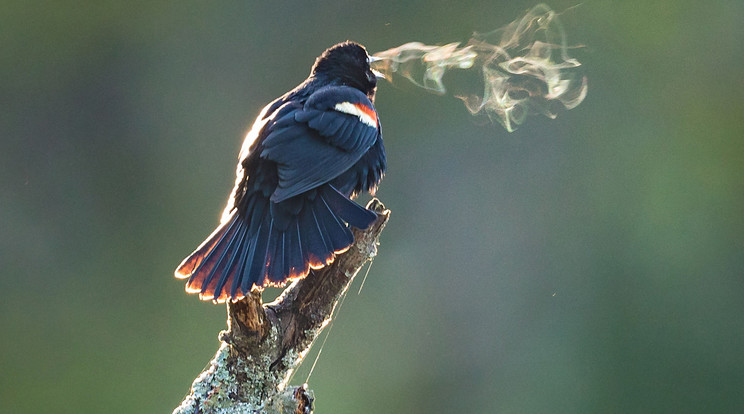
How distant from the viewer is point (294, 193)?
8.84 ft

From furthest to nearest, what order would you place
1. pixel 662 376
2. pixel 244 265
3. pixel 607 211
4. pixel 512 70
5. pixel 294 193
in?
pixel 607 211, pixel 662 376, pixel 512 70, pixel 294 193, pixel 244 265

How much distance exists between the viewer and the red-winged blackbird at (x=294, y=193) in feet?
8.23

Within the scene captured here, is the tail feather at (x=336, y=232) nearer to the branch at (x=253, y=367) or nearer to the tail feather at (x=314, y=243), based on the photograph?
the tail feather at (x=314, y=243)

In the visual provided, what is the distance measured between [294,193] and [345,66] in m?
0.92

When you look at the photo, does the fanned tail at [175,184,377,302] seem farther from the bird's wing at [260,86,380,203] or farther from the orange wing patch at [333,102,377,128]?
the orange wing patch at [333,102,377,128]

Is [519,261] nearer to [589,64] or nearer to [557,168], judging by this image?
[557,168]

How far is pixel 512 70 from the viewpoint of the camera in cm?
375

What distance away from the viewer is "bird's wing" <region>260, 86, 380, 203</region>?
277 centimetres

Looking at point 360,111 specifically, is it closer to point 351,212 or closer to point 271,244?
point 351,212

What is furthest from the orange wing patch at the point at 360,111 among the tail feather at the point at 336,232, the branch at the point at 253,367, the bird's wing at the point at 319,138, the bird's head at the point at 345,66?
the branch at the point at 253,367

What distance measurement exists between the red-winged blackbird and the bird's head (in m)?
0.11

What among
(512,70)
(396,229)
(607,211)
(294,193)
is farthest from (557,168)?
(294,193)

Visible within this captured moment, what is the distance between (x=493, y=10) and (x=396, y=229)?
1.88 m

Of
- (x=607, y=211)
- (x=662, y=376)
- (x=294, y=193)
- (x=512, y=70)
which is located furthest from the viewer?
(x=607, y=211)
